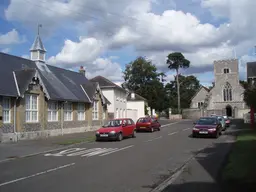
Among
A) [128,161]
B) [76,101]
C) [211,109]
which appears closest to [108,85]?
[76,101]

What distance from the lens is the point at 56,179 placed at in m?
8.96

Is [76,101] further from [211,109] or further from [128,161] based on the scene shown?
[211,109]

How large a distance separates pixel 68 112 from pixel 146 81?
57.1 meters

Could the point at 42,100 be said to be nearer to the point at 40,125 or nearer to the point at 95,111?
the point at 40,125

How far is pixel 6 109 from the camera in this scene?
2188cm

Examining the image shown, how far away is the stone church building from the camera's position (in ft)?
256

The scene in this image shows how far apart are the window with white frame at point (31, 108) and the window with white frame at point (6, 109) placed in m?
1.84

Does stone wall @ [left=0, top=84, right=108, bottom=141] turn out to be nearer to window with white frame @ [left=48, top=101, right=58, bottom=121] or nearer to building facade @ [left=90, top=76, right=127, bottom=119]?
window with white frame @ [left=48, top=101, right=58, bottom=121]

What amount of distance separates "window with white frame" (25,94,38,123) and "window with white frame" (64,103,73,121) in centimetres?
460

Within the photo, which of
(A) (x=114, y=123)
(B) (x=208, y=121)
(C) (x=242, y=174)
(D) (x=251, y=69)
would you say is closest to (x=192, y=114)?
(D) (x=251, y=69)

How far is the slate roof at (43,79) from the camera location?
22.8 meters

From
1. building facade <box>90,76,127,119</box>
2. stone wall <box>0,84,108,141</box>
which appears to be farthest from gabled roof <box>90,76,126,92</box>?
stone wall <box>0,84,108,141</box>

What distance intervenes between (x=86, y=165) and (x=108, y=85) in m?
33.6

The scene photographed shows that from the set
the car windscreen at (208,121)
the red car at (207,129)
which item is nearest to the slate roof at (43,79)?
the red car at (207,129)
